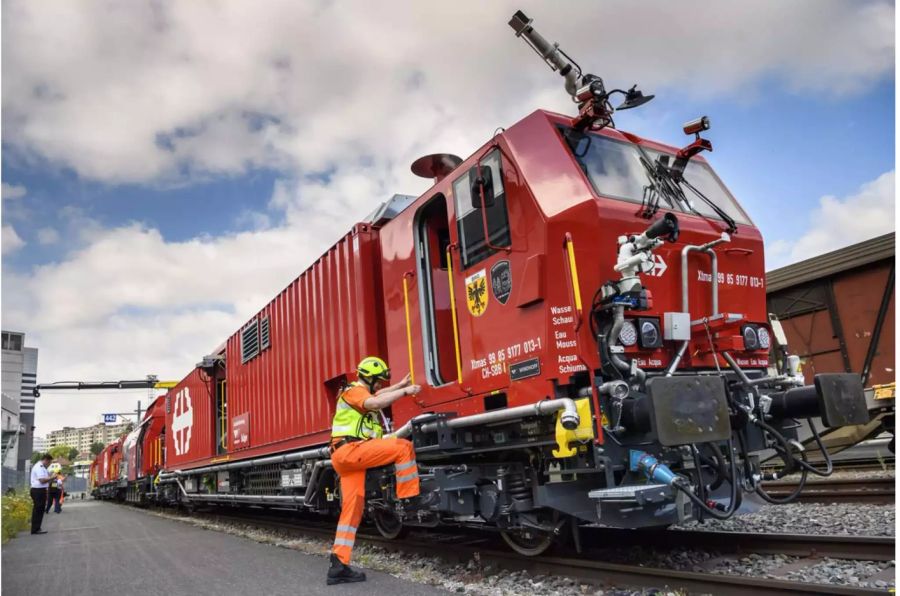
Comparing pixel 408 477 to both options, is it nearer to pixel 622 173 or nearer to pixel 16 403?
pixel 622 173

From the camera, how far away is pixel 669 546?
5.32 metres

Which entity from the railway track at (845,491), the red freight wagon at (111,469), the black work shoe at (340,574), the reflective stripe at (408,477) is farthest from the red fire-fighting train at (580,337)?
the red freight wagon at (111,469)

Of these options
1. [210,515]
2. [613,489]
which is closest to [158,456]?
[210,515]

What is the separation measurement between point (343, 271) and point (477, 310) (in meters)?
2.55

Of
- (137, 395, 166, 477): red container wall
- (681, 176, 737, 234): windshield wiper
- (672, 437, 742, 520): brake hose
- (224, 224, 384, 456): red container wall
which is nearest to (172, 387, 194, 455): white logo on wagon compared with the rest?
(137, 395, 166, 477): red container wall

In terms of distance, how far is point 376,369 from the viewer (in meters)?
5.48

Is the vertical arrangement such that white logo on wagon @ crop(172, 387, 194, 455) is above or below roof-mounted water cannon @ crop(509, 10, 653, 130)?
below

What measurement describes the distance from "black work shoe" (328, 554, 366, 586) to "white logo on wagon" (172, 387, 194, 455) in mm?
8985

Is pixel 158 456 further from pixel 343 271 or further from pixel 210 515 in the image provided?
pixel 343 271

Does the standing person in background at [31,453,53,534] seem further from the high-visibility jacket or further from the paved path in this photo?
the high-visibility jacket

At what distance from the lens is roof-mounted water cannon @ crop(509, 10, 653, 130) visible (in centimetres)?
496

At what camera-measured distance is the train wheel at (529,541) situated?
4.97 meters

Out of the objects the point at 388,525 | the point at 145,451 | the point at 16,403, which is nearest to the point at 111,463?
the point at 16,403

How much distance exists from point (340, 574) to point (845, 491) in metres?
5.24
